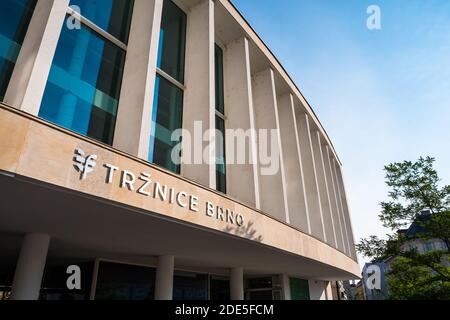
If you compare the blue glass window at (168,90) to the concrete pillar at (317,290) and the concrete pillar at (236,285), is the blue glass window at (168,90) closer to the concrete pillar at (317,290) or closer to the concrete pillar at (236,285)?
the concrete pillar at (236,285)

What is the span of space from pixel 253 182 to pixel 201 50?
5.06 meters

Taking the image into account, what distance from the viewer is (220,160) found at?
11.5 meters

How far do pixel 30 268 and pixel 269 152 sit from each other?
9.54 m

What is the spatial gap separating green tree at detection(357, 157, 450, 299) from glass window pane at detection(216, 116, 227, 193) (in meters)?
9.55

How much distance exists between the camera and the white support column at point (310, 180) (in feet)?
54.9

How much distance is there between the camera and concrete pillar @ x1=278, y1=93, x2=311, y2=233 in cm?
1431

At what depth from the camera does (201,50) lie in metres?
10.5

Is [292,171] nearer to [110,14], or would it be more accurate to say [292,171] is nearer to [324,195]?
[324,195]

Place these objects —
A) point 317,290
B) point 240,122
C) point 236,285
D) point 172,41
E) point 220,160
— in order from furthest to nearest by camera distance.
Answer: point 317,290, point 236,285, point 240,122, point 220,160, point 172,41

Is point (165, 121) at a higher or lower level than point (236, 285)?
higher

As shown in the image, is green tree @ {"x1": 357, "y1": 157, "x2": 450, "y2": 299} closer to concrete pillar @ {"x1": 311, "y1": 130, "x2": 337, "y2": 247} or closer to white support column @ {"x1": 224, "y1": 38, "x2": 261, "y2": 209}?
Result: concrete pillar @ {"x1": 311, "y1": 130, "x2": 337, "y2": 247}

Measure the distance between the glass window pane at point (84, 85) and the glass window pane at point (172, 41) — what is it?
1.95 meters

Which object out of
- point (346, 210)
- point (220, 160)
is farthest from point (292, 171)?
point (346, 210)
